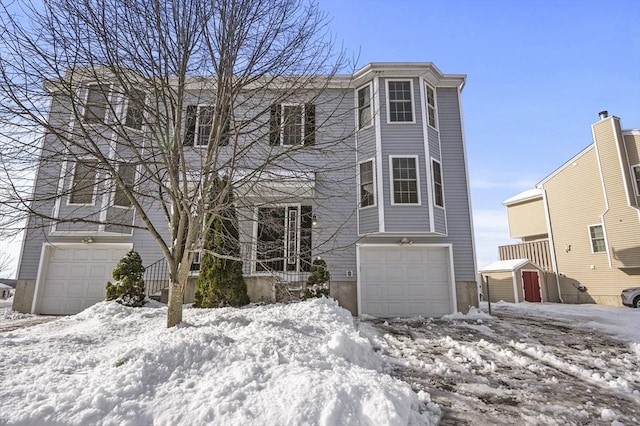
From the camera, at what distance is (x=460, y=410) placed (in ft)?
12.1

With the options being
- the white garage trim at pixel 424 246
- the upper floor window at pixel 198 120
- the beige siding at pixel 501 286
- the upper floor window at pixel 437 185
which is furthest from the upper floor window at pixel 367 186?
the beige siding at pixel 501 286

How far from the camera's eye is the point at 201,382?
3.45 meters

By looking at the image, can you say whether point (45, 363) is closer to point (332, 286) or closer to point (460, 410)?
point (460, 410)

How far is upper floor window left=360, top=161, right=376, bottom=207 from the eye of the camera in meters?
10.9

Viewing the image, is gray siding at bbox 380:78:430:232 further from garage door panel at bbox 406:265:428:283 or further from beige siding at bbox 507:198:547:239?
beige siding at bbox 507:198:547:239

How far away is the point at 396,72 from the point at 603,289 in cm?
1498

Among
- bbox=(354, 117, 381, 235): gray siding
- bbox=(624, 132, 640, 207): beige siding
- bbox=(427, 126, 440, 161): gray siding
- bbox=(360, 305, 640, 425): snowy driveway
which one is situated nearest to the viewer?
bbox=(360, 305, 640, 425): snowy driveway

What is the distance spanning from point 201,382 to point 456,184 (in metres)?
10.5

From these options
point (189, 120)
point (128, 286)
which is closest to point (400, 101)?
point (189, 120)

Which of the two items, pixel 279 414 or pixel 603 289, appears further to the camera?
pixel 603 289

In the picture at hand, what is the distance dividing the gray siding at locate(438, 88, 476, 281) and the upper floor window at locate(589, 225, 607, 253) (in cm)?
1045

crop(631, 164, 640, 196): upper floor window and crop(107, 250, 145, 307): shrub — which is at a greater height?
crop(631, 164, 640, 196): upper floor window

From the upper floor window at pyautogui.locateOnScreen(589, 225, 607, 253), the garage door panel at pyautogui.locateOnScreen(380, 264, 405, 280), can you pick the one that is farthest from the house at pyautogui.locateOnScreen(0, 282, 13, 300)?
the upper floor window at pyautogui.locateOnScreen(589, 225, 607, 253)

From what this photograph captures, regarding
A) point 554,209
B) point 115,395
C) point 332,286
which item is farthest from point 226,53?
point 554,209
